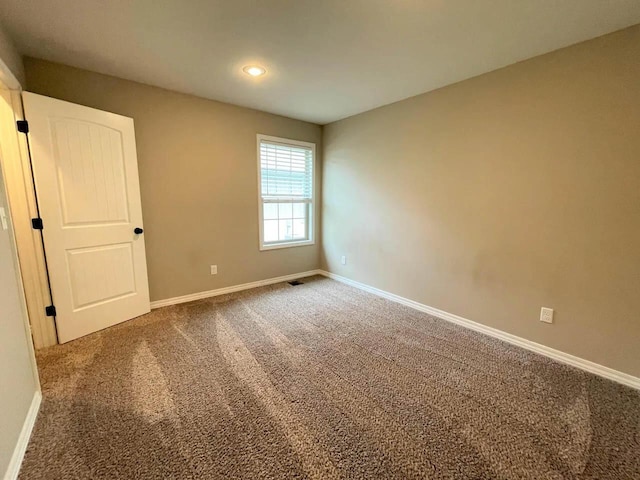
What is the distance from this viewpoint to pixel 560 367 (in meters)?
A: 2.11

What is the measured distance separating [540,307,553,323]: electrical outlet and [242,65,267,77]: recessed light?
10.4ft

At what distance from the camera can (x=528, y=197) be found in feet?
7.50

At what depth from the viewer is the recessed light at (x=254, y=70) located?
2.39 metres

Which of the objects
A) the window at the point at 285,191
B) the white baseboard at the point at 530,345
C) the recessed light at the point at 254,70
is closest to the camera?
the white baseboard at the point at 530,345

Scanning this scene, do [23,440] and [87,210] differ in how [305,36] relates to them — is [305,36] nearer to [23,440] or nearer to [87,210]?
[87,210]

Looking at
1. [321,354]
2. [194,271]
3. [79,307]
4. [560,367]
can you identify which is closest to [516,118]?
[560,367]

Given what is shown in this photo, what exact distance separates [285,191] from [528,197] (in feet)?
9.56

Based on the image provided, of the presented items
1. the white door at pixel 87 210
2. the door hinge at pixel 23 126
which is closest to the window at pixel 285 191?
the white door at pixel 87 210

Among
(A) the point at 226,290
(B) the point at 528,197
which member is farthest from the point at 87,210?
(B) the point at 528,197

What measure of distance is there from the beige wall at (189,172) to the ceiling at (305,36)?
0.22 meters

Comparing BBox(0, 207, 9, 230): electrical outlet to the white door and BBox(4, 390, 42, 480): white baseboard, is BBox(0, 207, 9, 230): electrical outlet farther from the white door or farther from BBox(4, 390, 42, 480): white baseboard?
BBox(4, 390, 42, 480): white baseboard

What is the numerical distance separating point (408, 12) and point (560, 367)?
2765mm

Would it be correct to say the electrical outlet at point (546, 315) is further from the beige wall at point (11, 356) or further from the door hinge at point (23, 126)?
the door hinge at point (23, 126)

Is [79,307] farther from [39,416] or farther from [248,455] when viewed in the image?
[248,455]
